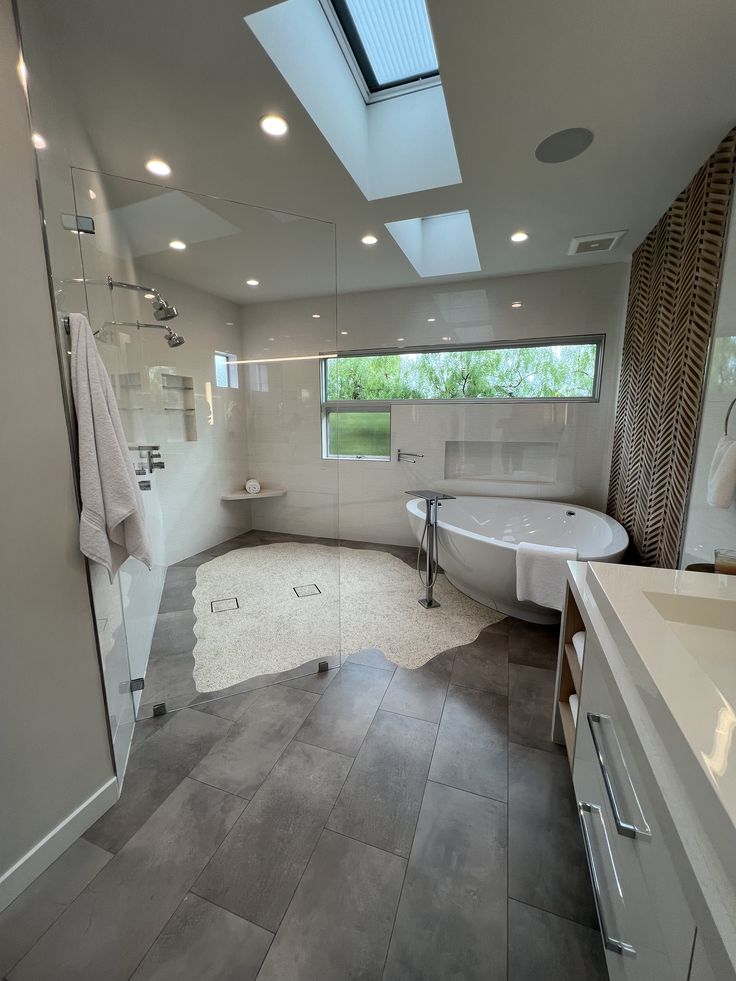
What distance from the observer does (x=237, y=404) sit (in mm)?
3035

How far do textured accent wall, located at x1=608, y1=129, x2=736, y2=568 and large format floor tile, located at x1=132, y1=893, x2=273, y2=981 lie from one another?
7.73ft

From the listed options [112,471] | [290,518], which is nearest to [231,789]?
[112,471]

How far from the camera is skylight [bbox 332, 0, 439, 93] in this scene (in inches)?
68.5

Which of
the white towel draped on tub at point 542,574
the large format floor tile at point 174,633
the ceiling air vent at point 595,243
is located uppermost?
the ceiling air vent at point 595,243

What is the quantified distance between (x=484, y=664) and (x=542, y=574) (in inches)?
24.7

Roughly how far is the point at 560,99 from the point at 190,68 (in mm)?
1426

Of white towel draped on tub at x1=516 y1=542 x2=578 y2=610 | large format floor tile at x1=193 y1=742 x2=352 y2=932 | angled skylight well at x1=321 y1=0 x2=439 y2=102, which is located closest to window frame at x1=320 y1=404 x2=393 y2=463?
white towel draped on tub at x1=516 y1=542 x2=578 y2=610

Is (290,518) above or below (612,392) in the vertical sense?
below

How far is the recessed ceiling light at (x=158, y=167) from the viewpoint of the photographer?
2.02m

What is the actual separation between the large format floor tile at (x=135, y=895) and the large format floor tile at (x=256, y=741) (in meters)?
0.07

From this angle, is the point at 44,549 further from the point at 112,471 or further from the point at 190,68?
the point at 190,68

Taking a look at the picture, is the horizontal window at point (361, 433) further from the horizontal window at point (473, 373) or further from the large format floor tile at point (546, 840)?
the large format floor tile at point (546, 840)

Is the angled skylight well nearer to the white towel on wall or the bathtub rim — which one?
the white towel on wall

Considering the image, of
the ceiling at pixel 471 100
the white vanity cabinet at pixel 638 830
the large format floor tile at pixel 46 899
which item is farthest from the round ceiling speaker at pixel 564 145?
the large format floor tile at pixel 46 899
